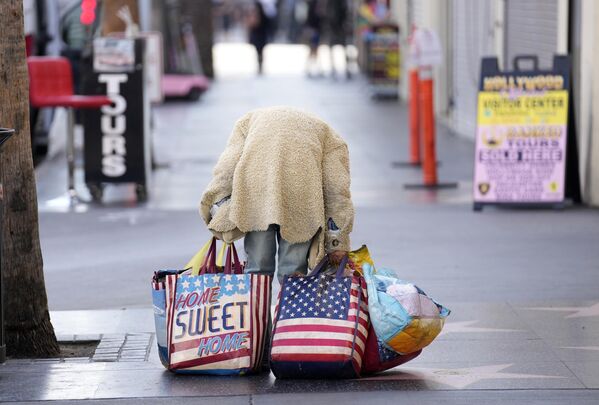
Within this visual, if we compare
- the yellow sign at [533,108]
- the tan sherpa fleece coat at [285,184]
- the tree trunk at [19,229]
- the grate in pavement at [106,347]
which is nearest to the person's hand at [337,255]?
the tan sherpa fleece coat at [285,184]

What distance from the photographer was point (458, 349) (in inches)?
272

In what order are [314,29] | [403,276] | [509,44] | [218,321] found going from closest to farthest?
[218,321] < [403,276] < [509,44] < [314,29]

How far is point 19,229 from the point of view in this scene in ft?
22.8

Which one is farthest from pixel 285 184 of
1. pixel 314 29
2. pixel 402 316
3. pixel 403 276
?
pixel 314 29

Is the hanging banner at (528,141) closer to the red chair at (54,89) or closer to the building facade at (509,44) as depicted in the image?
the building facade at (509,44)

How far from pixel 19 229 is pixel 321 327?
1851mm

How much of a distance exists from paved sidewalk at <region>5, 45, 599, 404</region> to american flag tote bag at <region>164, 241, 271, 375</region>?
106mm

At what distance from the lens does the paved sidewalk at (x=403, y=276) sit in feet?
20.0

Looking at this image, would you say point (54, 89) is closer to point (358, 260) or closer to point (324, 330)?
point (358, 260)

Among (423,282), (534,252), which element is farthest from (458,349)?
(534,252)

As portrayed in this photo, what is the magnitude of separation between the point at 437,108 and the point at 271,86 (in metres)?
6.71

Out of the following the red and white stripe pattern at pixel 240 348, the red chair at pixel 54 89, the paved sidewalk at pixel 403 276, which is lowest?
the paved sidewalk at pixel 403 276

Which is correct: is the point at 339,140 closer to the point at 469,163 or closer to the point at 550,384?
the point at 550,384

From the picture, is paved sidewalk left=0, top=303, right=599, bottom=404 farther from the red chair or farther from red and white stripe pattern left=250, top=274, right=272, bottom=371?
the red chair
